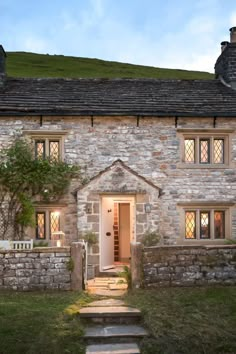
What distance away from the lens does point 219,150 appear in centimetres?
1483

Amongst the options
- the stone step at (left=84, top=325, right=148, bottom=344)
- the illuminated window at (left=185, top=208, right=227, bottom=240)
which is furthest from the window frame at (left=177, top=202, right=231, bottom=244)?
the stone step at (left=84, top=325, right=148, bottom=344)

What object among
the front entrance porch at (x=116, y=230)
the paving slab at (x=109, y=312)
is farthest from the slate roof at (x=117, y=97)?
the paving slab at (x=109, y=312)

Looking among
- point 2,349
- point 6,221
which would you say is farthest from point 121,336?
point 6,221

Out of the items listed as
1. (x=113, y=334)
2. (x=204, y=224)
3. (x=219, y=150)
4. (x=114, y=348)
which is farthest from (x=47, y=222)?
(x=114, y=348)

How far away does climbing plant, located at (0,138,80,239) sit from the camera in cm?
1365

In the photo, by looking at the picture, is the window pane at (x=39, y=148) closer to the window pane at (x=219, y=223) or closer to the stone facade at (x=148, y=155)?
the stone facade at (x=148, y=155)

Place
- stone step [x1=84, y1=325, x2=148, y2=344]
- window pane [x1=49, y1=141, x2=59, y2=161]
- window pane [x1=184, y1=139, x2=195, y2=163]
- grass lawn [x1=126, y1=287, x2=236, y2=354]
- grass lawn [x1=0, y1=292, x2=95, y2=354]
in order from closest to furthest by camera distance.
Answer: grass lawn [x1=0, y1=292, x2=95, y2=354]
grass lawn [x1=126, y1=287, x2=236, y2=354]
stone step [x1=84, y1=325, x2=148, y2=344]
window pane [x1=49, y1=141, x2=59, y2=161]
window pane [x1=184, y1=139, x2=195, y2=163]

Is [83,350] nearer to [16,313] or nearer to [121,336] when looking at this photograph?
[121,336]

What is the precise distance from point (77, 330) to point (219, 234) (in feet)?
28.5

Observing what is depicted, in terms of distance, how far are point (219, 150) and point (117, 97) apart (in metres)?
4.47

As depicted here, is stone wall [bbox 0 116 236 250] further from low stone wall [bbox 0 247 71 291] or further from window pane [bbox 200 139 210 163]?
low stone wall [bbox 0 247 71 291]

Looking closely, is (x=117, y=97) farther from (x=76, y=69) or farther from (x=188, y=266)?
(x=76, y=69)

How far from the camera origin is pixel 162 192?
14258 millimetres

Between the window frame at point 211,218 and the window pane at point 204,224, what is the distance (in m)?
0.10
